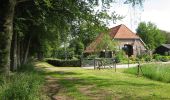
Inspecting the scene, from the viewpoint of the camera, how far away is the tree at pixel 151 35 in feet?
431

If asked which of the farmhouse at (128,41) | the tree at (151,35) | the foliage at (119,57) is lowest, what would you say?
the foliage at (119,57)

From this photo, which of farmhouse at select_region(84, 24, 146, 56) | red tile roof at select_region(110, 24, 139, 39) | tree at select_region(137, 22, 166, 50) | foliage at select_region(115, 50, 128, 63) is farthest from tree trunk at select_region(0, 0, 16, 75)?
tree at select_region(137, 22, 166, 50)

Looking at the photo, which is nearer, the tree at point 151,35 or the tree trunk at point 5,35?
the tree trunk at point 5,35

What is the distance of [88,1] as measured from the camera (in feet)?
81.3

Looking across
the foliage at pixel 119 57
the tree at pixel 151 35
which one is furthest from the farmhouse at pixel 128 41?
the tree at pixel 151 35

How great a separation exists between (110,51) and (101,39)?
3928 millimetres

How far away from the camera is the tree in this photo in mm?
131500

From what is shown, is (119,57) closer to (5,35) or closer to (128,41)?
(128,41)

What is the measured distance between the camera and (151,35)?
132625mm

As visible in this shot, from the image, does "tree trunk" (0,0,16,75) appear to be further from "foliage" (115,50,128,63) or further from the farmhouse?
the farmhouse

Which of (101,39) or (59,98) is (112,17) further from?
(101,39)

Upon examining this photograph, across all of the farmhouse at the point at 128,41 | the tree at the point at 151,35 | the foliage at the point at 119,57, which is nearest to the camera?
the foliage at the point at 119,57

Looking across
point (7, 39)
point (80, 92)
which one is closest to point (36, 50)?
point (7, 39)

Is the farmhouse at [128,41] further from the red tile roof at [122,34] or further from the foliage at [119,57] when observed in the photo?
the foliage at [119,57]
